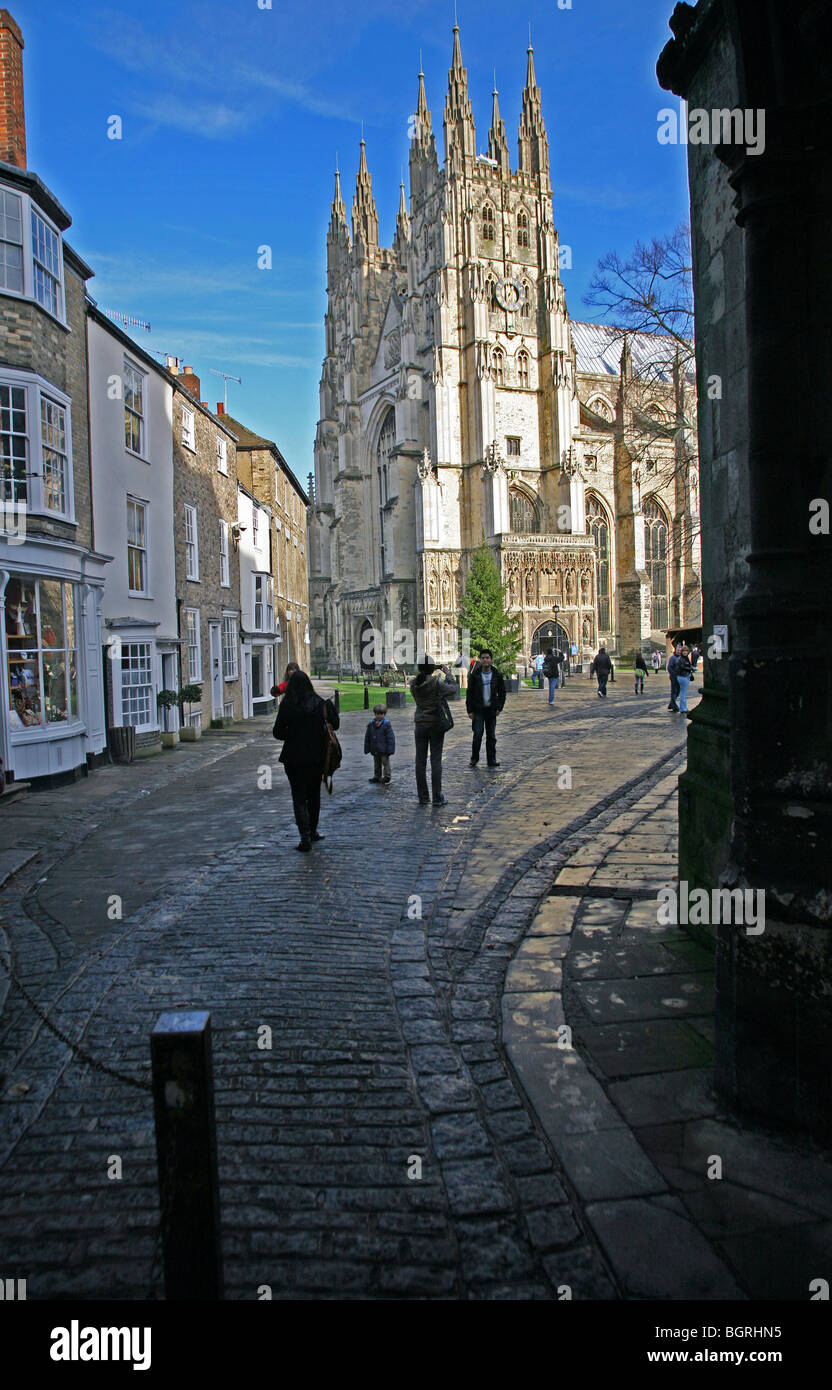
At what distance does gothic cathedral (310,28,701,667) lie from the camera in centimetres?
4919

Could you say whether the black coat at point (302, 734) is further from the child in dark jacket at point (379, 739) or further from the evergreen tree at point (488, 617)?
the evergreen tree at point (488, 617)

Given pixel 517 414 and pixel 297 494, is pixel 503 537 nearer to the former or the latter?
pixel 517 414

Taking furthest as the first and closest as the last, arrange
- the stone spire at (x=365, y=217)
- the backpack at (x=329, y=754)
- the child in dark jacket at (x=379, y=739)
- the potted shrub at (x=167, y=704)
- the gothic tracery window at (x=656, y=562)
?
the stone spire at (x=365, y=217) → the gothic tracery window at (x=656, y=562) → the potted shrub at (x=167, y=704) → the child in dark jacket at (x=379, y=739) → the backpack at (x=329, y=754)

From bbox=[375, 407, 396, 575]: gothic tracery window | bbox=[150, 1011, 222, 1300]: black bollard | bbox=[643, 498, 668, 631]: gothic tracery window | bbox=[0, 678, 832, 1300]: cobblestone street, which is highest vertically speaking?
bbox=[375, 407, 396, 575]: gothic tracery window

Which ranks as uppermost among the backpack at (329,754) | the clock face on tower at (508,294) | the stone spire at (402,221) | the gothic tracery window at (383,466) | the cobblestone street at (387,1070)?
the stone spire at (402,221)

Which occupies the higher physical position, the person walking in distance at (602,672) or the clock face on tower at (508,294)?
the clock face on tower at (508,294)

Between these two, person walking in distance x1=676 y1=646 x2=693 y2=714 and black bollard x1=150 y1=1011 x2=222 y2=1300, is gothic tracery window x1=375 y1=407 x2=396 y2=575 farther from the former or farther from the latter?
black bollard x1=150 y1=1011 x2=222 y2=1300

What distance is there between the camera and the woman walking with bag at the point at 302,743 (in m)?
7.71

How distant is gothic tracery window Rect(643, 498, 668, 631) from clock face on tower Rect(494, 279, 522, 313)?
53.8 ft

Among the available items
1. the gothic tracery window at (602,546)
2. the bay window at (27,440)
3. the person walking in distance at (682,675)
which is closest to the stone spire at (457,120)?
the gothic tracery window at (602,546)

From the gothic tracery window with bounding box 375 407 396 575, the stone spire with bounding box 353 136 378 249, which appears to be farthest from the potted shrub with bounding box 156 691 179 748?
the stone spire with bounding box 353 136 378 249

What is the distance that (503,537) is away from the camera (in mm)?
47281

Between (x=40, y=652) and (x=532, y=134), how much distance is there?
5677 cm

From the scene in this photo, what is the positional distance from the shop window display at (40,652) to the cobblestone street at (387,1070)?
180 inches
